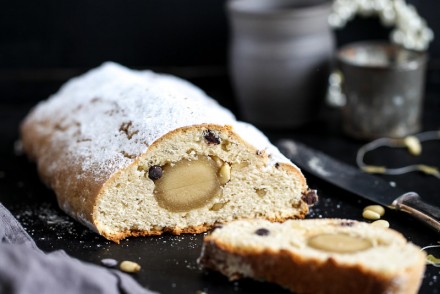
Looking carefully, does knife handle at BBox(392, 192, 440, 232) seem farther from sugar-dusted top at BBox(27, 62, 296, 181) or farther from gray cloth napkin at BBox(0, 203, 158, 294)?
gray cloth napkin at BBox(0, 203, 158, 294)

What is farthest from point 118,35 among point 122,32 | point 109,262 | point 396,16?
point 109,262

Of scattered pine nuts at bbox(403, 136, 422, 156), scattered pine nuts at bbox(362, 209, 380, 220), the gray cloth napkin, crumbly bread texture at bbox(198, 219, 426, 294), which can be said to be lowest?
scattered pine nuts at bbox(403, 136, 422, 156)

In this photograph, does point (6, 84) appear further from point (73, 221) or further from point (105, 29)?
point (73, 221)

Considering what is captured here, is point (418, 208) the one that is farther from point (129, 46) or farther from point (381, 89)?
point (129, 46)

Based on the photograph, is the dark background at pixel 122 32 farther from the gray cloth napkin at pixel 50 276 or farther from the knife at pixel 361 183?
the gray cloth napkin at pixel 50 276

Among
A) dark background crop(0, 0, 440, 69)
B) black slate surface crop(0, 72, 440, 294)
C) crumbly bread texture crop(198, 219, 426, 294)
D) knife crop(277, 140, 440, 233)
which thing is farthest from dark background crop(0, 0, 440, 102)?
crumbly bread texture crop(198, 219, 426, 294)

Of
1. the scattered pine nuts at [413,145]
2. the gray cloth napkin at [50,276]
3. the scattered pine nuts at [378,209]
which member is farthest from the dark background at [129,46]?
the gray cloth napkin at [50,276]
